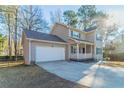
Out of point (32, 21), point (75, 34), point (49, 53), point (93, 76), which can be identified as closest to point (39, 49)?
point (49, 53)

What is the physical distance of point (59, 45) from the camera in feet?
53.5

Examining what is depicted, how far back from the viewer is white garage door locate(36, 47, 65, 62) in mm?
13673

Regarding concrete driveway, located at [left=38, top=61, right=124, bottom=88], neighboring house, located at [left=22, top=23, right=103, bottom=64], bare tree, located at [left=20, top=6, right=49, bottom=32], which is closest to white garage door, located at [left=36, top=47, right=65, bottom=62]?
neighboring house, located at [left=22, top=23, right=103, bottom=64]

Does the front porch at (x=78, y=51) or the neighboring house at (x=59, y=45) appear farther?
the front porch at (x=78, y=51)

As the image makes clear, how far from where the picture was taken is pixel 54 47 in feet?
50.9

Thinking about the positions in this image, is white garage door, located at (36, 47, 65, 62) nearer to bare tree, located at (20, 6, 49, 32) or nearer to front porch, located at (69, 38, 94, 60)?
front porch, located at (69, 38, 94, 60)

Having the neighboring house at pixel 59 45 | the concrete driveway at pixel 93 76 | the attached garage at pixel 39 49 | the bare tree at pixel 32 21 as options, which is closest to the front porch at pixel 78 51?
the neighboring house at pixel 59 45

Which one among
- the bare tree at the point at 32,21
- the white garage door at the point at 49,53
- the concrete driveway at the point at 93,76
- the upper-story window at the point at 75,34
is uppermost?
the bare tree at the point at 32,21

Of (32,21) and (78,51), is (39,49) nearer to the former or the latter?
(78,51)

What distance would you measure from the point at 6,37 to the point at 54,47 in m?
12.8

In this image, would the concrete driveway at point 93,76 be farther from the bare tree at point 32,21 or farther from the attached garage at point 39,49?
the bare tree at point 32,21

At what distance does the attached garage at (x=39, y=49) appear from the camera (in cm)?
1315

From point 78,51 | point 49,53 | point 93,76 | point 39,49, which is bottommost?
point 93,76

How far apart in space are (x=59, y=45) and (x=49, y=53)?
202cm
